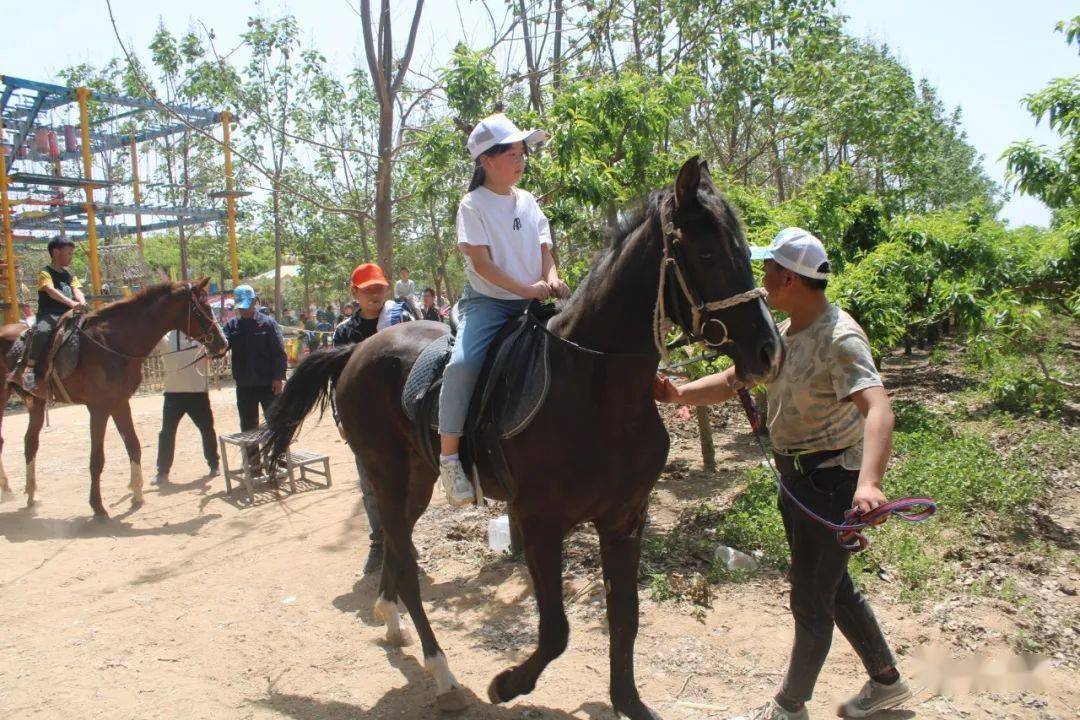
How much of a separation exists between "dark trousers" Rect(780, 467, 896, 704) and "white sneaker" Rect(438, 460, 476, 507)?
1.44 meters

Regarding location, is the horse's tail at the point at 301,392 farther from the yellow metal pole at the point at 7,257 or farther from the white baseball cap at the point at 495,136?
the yellow metal pole at the point at 7,257

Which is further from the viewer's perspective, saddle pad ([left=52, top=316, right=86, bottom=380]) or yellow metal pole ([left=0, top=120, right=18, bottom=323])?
yellow metal pole ([left=0, top=120, right=18, bottom=323])

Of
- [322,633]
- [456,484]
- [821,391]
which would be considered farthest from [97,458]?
[821,391]

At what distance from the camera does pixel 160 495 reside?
8.73m

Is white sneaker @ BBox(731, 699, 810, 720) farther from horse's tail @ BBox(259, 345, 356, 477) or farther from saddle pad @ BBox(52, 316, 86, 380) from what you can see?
saddle pad @ BBox(52, 316, 86, 380)

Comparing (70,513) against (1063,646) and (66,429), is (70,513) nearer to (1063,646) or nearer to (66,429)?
(66,429)

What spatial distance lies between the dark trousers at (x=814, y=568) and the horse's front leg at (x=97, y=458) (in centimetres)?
714

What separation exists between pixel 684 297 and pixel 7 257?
56.2 feet

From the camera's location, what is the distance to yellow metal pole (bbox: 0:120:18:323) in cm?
1521

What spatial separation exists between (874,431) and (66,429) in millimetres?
13343

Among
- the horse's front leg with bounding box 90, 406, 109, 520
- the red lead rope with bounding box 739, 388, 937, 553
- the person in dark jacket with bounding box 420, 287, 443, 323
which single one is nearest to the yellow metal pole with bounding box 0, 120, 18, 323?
the person in dark jacket with bounding box 420, 287, 443, 323

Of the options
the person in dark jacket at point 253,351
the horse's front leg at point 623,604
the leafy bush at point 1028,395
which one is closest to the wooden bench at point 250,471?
the person in dark jacket at point 253,351

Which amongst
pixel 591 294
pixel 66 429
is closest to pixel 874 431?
pixel 591 294

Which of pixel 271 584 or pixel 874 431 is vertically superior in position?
pixel 874 431
